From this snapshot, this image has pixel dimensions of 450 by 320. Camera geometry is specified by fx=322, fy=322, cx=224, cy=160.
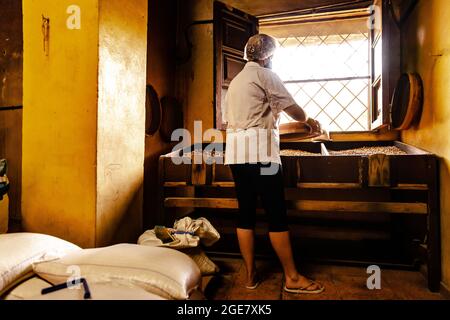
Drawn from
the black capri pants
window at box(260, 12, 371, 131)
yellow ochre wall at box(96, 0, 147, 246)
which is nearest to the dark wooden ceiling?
window at box(260, 12, 371, 131)

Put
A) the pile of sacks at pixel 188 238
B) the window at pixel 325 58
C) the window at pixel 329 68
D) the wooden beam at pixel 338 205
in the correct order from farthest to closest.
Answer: the window at pixel 329 68 < the window at pixel 325 58 < the wooden beam at pixel 338 205 < the pile of sacks at pixel 188 238

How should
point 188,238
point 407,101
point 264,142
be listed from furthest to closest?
point 407,101, point 188,238, point 264,142

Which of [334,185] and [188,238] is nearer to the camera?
[188,238]

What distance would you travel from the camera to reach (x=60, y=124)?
6.58ft

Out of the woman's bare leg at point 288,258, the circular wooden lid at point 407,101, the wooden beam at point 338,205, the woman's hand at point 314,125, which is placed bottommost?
the woman's bare leg at point 288,258

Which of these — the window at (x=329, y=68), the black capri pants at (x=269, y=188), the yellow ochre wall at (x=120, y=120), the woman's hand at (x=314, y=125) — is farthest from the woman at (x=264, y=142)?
the window at (x=329, y=68)

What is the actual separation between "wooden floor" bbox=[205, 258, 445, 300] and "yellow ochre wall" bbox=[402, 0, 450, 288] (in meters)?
0.25

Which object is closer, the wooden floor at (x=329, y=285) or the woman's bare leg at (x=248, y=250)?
the wooden floor at (x=329, y=285)

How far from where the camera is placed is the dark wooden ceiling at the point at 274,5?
361 centimetres

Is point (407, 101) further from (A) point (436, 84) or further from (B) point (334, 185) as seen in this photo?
(B) point (334, 185)

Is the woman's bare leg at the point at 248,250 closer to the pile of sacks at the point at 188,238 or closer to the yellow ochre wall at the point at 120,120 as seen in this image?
the pile of sacks at the point at 188,238

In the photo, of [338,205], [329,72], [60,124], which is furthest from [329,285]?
[329,72]

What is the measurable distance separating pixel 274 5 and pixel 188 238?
2.99 meters

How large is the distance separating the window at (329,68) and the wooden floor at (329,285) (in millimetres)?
2383
